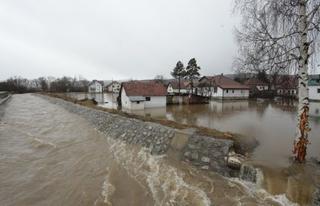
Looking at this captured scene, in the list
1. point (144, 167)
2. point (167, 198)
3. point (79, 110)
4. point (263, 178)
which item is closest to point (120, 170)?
point (144, 167)

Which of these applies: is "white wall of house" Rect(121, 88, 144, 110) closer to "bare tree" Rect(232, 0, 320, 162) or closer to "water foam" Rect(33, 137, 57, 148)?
"water foam" Rect(33, 137, 57, 148)

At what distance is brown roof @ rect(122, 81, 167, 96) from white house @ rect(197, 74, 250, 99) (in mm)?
12342

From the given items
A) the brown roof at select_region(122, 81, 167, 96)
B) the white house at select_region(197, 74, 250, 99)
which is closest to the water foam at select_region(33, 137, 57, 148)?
the brown roof at select_region(122, 81, 167, 96)

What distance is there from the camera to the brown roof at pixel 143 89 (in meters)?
23.9

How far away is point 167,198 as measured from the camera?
204 inches

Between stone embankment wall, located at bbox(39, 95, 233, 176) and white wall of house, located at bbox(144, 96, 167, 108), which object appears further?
white wall of house, located at bbox(144, 96, 167, 108)

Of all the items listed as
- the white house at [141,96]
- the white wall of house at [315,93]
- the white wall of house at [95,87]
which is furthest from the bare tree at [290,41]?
the white wall of house at [95,87]

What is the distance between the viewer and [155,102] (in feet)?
82.3

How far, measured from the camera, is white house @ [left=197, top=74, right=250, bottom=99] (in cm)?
3384

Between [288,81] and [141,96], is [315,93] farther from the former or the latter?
[288,81]

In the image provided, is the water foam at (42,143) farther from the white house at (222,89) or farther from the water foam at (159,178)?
the white house at (222,89)

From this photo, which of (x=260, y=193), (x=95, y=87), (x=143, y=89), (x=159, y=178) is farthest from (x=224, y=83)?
(x=95, y=87)

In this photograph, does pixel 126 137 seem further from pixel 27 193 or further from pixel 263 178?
pixel 263 178

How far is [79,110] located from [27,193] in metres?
14.7
